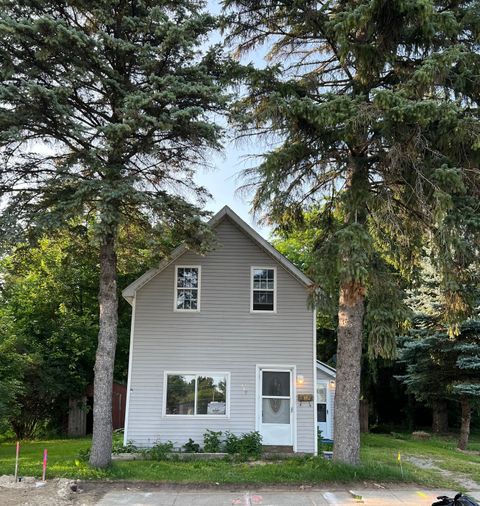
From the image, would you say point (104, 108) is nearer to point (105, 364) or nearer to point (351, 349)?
point (105, 364)

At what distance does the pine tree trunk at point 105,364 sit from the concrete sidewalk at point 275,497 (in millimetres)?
1686

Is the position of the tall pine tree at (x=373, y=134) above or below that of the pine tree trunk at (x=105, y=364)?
above

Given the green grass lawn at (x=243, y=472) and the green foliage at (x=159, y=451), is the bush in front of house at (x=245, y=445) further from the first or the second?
the green foliage at (x=159, y=451)

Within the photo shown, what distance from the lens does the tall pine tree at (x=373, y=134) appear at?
30.1 feet

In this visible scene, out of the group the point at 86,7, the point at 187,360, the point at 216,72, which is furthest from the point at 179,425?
the point at 86,7

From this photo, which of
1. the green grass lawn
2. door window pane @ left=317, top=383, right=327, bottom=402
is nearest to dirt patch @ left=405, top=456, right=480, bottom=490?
the green grass lawn

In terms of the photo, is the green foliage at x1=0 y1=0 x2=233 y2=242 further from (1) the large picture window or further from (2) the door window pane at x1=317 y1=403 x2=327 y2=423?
(2) the door window pane at x1=317 y1=403 x2=327 y2=423

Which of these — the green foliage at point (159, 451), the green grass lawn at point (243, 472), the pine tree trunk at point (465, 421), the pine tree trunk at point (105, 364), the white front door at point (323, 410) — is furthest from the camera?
the white front door at point (323, 410)

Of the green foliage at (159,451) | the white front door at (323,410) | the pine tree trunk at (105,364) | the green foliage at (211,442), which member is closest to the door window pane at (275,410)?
the green foliage at (211,442)

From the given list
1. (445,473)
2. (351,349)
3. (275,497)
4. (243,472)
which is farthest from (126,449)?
(445,473)

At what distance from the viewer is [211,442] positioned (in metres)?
12.6

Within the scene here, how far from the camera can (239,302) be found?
547 inches

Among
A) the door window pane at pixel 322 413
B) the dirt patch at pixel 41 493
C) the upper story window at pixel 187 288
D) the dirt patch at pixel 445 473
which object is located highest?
the upper story window at pixel 187 288

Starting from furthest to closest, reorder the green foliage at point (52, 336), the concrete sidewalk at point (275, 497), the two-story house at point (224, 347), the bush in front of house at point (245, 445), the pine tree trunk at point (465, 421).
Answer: the green foliage at point (52, 336), the pine tree trunk at point (465, 421), the two-story house at point (224, 347), the bush in front of house at point (245, 445), the concrete sidewalk at point (275, 497)
